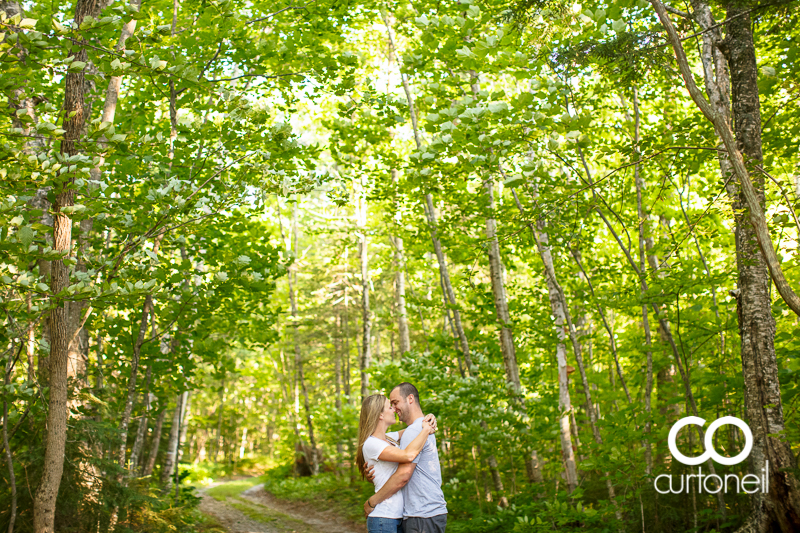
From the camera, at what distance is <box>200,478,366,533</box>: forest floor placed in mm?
8523

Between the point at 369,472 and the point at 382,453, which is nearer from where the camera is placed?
the point at 382,453

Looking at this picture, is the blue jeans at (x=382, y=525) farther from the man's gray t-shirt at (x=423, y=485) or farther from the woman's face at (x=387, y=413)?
the woman's face at (x=387, y=413)

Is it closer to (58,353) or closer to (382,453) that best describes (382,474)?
(382,453)

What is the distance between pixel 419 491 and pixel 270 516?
8.28 metres

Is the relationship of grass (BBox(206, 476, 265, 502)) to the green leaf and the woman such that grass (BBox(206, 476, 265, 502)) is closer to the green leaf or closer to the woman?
the woman

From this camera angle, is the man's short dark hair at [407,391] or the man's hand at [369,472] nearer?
the man's hand at [369,472]

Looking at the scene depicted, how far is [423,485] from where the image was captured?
2.91 meters

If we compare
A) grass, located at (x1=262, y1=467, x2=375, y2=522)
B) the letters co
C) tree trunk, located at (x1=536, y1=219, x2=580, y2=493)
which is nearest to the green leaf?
tree trunk, located at (x1=536, y1=219, x2=580, y2=493)

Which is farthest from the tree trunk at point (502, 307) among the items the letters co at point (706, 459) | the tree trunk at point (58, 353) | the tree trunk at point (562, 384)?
A: the tree trunk at point (58, 353)

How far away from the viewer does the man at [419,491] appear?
2834 millimetres

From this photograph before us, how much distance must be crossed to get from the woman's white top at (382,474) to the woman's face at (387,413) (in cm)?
12

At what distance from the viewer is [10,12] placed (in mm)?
4195

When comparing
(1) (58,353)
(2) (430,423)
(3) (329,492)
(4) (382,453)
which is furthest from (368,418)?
(3) (329,492)

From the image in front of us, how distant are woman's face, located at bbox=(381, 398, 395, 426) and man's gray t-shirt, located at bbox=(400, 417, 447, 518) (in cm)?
12
